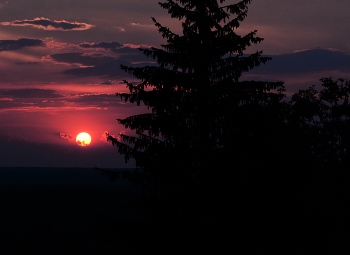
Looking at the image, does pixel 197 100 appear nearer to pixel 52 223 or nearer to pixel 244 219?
pixel 244 219

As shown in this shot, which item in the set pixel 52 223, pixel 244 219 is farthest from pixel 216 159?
pixel 52 223

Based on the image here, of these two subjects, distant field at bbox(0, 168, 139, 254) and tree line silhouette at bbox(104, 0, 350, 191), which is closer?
tree line silhouette at bbox(104, 0, 350, 191)

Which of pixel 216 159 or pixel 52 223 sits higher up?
pixel 216 159

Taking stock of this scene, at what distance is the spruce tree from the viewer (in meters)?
20.8

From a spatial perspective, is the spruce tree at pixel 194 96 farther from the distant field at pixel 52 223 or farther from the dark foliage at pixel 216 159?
the distant field at pixel 52 223

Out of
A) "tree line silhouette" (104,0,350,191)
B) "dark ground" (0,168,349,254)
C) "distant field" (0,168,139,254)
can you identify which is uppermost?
"tree line silhouette" (104,0,350,191)

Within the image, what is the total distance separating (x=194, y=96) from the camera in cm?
2152

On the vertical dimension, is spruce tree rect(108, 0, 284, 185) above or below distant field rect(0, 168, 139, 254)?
above

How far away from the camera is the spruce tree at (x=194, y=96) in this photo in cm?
2084

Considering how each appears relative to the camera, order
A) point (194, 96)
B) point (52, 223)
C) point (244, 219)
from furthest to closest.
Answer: point (52, 223)
point (194, 96)
point (244, 219)

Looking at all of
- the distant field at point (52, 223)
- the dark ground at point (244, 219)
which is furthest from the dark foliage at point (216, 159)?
the distant field at point (52, 223)

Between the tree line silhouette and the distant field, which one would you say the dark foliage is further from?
the distant field

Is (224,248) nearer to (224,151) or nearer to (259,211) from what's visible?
(259,211)

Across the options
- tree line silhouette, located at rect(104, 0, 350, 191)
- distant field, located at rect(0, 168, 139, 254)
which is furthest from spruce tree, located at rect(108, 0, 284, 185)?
distant field, located at rect(0, 168, 139, 254)
